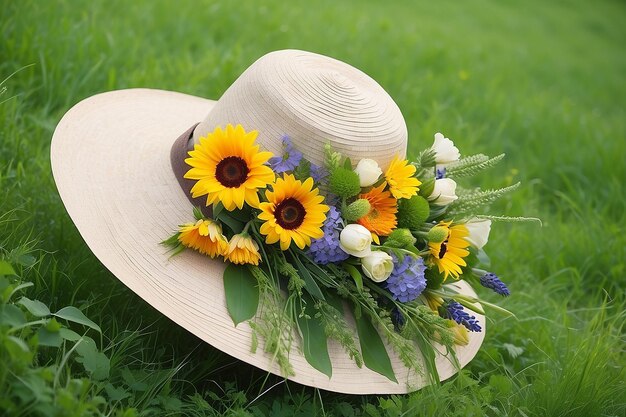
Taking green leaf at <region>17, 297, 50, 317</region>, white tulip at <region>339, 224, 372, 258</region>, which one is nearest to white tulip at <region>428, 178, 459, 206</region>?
white tulip at <region>339, 224, 372, 258</region>

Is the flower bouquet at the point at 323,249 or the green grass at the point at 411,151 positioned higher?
the flower bouquet at the point at 323,249

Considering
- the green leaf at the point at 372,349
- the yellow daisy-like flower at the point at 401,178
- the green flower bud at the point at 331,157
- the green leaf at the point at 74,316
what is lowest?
the green leaf at the point at 372,349

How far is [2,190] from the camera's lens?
2.60 meters

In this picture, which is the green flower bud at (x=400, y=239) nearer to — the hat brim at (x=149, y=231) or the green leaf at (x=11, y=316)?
the hat brim at (x=149, y=231)

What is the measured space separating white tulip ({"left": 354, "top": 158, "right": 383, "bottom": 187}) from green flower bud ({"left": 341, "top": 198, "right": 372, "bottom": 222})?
0.08m

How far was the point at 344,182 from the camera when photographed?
6.98 ft

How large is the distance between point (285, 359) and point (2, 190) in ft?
4.49

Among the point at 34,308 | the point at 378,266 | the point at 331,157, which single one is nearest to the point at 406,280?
the point at 378,266

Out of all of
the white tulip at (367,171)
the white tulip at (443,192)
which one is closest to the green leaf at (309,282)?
the white tulip at (367,171)

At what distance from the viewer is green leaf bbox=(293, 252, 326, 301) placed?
210cm

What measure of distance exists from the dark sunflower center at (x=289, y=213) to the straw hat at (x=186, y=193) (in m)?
0.18

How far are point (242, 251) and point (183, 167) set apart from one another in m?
0.43

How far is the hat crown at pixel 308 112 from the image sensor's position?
2160mm

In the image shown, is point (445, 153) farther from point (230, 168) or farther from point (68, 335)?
point (68, 335)
